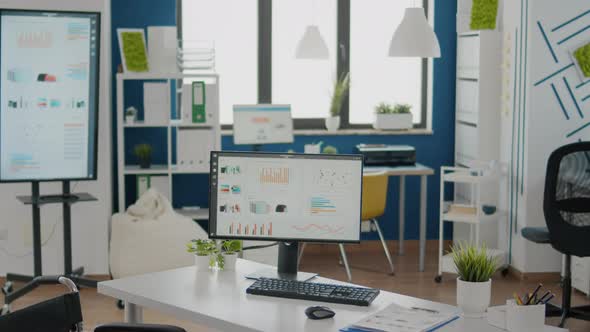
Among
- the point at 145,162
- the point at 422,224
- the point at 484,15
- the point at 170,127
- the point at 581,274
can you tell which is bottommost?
the point at 581,274

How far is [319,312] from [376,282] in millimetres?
3304

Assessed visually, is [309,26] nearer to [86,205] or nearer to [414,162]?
[414,162]

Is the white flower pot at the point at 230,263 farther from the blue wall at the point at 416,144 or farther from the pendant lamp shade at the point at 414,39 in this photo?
the blue wall at the point at 416,144

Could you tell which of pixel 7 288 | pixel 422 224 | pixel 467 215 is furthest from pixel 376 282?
pixel 7 288

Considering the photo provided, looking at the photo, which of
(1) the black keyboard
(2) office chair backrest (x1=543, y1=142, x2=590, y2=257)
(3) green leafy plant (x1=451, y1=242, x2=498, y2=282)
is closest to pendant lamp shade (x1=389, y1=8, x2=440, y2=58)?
(2) office chair backrest (x1=543, y1=142, x2=590, y2=257)

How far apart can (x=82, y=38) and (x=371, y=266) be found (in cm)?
268

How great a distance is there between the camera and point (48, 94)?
17.2 ft

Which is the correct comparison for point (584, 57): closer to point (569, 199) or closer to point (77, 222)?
point (569, 199)

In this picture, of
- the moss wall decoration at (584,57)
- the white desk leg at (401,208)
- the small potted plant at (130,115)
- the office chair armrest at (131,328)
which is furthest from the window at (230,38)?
the office chair armrest at (131,328)

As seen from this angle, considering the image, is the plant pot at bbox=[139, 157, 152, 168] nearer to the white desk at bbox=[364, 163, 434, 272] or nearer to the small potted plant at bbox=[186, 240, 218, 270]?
the white desk at bbox=[364, 163, 434, 272]

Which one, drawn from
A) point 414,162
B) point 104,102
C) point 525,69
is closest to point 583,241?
point 525,69

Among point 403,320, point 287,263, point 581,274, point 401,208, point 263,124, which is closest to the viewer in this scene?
point 403,320

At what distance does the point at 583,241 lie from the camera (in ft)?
15.9

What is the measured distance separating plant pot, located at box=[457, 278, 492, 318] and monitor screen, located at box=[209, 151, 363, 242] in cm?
53
